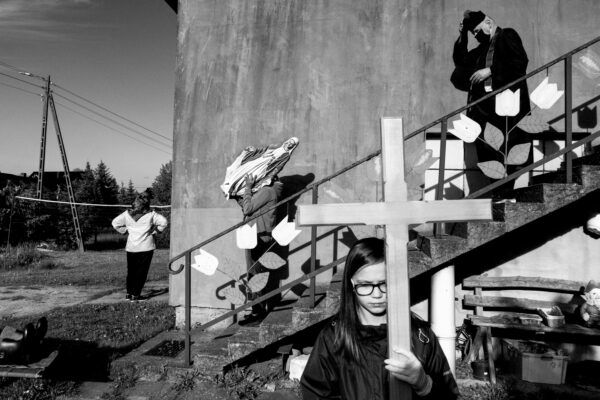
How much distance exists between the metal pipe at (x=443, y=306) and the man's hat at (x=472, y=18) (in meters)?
3.13

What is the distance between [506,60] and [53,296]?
353 inches

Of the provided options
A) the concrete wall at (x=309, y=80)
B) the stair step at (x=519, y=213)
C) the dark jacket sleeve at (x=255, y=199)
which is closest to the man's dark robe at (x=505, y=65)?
the concrete wall at (x=309, y=80)

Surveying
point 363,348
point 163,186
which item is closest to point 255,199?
point 363,348

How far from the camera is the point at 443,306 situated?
4473 millimetres

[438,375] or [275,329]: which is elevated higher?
[438,375]

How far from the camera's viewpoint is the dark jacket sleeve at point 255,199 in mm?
5578

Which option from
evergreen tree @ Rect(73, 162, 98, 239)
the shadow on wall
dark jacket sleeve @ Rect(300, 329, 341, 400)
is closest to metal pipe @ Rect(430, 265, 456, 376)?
the shadow on wall

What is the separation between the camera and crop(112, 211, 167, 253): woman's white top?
25.3ft

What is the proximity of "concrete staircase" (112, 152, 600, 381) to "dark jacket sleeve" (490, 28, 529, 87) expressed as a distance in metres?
1.30

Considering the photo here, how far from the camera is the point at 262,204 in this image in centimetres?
561

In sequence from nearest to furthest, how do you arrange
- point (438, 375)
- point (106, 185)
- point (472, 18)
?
point (438, 375) < point (472, 18) < point (106, 185)

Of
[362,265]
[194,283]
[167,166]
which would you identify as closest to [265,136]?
[194,283]

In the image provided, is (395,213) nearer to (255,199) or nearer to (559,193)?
(559,193)

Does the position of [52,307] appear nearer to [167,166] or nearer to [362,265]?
[362,265]
